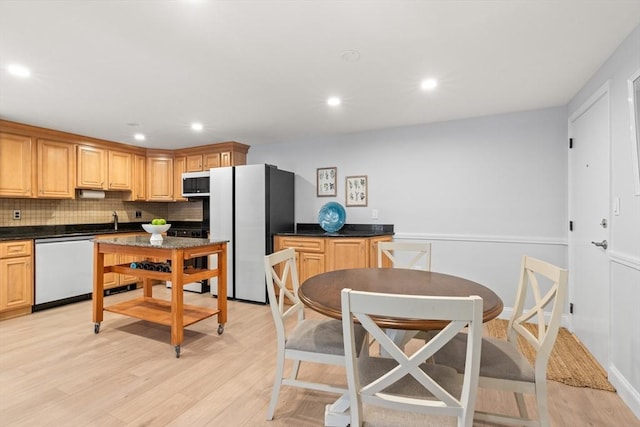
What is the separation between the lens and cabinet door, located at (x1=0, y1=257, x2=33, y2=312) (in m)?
3.38

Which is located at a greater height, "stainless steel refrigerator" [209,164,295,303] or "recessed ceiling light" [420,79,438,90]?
"recessed ceiling light" [420,79,438,90]

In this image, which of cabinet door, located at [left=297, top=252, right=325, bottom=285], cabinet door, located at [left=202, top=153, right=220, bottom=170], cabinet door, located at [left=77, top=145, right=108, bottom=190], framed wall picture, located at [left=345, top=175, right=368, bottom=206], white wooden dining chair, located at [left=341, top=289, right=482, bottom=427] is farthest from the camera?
cabinet door, located at [left=202, top=153, right=220, bottom=170]

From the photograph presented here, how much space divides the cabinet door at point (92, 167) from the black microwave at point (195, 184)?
1069 mm

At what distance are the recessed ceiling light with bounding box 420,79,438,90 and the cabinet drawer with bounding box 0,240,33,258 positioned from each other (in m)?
4.48

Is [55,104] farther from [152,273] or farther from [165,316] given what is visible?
[165,316]

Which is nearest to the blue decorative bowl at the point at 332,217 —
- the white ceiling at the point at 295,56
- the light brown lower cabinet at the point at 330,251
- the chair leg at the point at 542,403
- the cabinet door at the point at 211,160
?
the light brown lower cabinet at the point at 330,251

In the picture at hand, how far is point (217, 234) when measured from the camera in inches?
171

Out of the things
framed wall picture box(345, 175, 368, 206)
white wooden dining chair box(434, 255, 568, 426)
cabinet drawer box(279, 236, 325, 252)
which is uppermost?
framed wall picture box(345, 175, 368, 206)

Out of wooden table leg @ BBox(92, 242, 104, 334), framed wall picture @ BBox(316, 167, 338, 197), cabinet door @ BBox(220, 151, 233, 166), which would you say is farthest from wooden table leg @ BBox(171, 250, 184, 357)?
cabinet door @ BBox(220, 151, 233, 166)

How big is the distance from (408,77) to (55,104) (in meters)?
3.30

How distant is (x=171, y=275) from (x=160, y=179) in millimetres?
3049

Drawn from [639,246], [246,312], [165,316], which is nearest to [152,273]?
[165,316]

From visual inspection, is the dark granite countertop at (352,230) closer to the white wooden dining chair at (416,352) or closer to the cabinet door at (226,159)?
the cabinet door at (226,159)

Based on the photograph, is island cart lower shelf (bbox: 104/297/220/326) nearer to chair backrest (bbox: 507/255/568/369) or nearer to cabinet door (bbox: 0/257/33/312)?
Result: cabinet door (bbox: 0/257/33/312)
